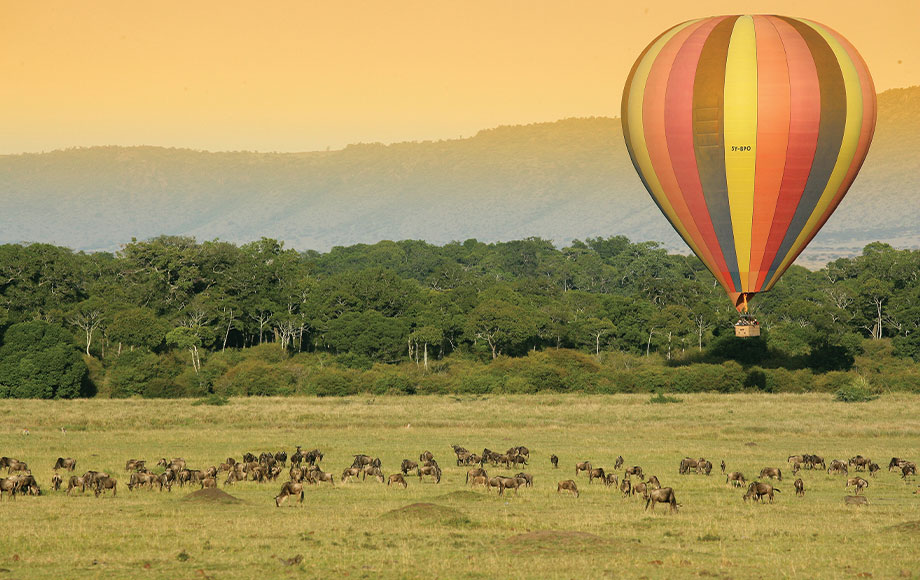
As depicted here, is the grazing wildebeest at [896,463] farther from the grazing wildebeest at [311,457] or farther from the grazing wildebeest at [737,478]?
the grazing wildebeest at [311,457]

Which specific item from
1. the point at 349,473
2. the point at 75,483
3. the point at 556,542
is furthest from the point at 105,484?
the point at 556,542

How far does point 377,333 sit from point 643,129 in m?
61.2

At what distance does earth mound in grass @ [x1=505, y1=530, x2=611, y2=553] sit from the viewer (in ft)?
99.5

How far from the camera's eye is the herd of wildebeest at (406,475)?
132 feet

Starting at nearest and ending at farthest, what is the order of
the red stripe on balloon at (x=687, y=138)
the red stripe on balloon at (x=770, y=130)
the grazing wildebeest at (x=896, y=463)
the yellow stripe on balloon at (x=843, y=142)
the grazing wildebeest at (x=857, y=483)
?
the grazing wildebeest at (x=857, y=483) < the grazing wildebeest at (x=896, y=463) < the red stripe on balloon at (x=770, y=130) < the yellow stripe on balloon at (x=843, y=142) < the red stripe on balloon at (x=687, y=138)

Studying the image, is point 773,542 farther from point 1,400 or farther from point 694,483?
point 1,400

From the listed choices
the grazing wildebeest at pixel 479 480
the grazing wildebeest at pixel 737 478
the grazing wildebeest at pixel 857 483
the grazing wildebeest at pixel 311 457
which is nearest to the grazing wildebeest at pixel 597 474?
the grazing wildebeest at pixel 479 480

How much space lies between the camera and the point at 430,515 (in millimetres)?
35000

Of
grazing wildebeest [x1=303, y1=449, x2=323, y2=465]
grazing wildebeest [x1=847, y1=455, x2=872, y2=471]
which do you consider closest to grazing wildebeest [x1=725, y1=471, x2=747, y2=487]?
grazing wildebeest [x1=847, y1=455, x2=872, y2=471]

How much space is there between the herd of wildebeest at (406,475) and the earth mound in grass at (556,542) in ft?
23.8

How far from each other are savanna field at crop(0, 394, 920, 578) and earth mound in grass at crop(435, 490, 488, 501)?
0.10 m

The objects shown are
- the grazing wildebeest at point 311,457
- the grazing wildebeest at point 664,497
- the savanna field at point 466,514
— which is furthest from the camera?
the grazing wildebeest at point 311,457

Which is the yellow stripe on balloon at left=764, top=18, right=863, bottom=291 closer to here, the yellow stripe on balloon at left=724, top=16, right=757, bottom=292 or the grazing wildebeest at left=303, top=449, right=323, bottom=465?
the yellow stripe on balloon at left=724, top=16, right=757, bottom=292

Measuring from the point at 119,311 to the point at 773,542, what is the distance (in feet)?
326
